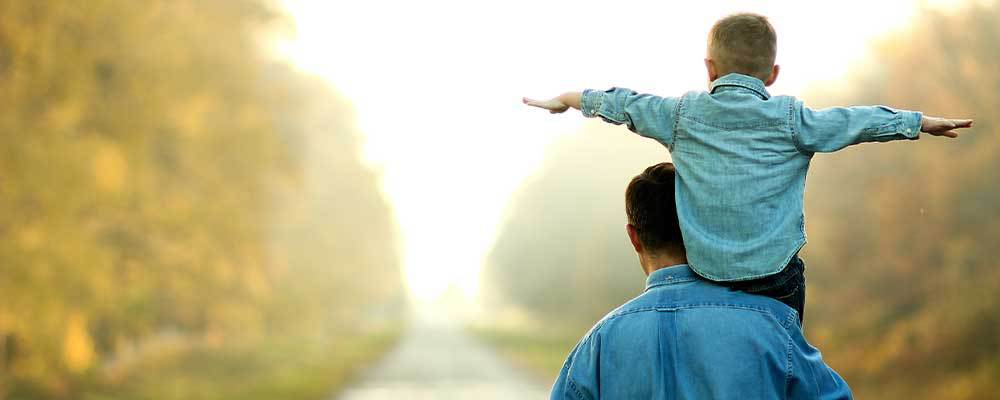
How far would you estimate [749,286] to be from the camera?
7.43 feet

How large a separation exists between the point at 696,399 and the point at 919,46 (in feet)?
52.0

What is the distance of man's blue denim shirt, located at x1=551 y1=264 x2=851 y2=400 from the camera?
86.0 inches

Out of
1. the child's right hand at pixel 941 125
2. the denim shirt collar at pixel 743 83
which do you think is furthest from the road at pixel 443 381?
the child's right hand at pixel 941 125

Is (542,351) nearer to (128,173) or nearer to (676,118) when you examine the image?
(128,173)

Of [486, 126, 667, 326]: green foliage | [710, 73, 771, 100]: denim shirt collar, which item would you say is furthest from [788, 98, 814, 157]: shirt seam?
[486, 126, 667, 326]: green foliage

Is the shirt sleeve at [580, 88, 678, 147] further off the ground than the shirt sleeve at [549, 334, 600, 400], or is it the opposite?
the shirt sleeve at [580, 88, 678, 147]

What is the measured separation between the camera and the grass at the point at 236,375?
16.0 m

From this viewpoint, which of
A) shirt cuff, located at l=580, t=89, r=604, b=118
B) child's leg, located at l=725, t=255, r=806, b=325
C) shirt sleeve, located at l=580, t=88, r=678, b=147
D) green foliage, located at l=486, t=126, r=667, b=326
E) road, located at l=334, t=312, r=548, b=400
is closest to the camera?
child's leg, located at l=725, t=255, r=806, b=325

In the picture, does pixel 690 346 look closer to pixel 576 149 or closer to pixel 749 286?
pixel 749 286

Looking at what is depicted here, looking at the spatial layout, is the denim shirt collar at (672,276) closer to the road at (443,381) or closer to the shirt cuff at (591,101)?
the shirt cuff at (591,101)

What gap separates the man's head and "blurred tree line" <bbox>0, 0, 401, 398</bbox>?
803 cm

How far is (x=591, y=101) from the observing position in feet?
8.14

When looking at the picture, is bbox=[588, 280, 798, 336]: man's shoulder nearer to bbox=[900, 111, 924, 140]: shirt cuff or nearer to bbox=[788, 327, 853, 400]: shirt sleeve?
bbox=[788, 327, 853, 400]: shirt sleeve

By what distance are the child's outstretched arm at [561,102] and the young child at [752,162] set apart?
22 centimetres
